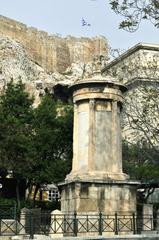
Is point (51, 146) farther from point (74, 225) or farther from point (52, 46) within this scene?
point (52, 46)

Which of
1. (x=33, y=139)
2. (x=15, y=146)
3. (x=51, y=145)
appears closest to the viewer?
(x=15, y=146)

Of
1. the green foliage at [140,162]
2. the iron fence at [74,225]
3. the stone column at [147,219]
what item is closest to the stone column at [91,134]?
the iron fence at [74,225]

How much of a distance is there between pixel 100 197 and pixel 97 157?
1706 millimetres

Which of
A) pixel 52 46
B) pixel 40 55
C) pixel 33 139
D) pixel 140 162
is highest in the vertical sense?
pixel 52 46

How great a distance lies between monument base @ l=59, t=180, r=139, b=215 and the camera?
19.1 m

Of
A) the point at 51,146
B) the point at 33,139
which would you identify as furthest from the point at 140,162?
the point at 33,139

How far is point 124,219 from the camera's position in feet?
60.1

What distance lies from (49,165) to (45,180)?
0.98 metres

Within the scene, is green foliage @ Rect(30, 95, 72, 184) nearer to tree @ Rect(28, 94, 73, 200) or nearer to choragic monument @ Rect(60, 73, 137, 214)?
tree @ Rect(28, 94, 73, 200)

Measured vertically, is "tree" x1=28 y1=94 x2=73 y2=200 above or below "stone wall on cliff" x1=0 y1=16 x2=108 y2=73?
below

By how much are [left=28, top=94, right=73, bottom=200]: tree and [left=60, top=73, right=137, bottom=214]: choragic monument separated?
357 inches

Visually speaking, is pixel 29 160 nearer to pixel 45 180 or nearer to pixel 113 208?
pixel 45 180

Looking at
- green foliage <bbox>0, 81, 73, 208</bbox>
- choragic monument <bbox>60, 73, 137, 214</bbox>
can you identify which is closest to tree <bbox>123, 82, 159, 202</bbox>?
green foliage <bbox>0, 81, 73, 208</bbox>

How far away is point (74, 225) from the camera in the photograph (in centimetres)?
1631
